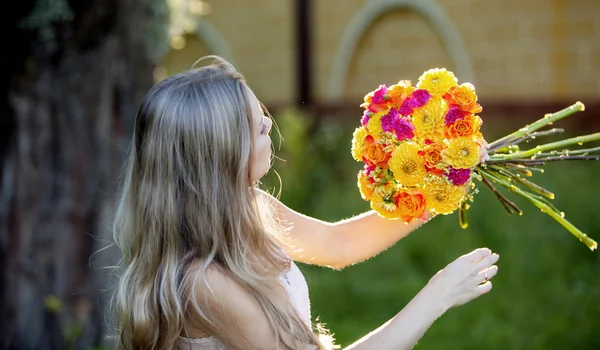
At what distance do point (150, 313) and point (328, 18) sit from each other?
23.5 ft

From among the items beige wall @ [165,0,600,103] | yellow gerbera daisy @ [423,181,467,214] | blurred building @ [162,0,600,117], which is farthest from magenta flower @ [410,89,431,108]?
beige wall @ [165,0,600,103]

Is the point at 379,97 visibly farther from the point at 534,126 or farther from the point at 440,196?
the point at 534,126

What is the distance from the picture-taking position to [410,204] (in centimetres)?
244

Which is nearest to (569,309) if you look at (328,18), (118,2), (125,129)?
(125,129)

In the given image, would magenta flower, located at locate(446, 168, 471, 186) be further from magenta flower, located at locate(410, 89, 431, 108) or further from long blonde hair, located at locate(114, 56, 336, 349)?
long blonde hair, located at locate(114, 56, 336, 349)

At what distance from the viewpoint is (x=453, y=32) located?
770 centimetres

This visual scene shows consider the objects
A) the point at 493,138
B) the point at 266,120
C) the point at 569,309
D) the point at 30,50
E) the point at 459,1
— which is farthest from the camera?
the point at 459,1

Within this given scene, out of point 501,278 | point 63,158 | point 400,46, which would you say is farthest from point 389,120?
point 400,46

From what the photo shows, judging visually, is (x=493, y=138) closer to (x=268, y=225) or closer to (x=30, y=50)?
(x=30, y=50)

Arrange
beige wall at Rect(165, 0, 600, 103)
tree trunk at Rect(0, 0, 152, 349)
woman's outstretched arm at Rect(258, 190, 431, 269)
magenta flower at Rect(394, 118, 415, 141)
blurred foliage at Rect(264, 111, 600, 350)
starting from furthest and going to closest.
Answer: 1. beige wall at Rect(165, 0, 600, 103)
2. blurred foliage at Rect(264, 111, 600, 350)
3. tree trunk at Rect(0, 0, 152, 349)
4. woman's outstretched arm at Rect(258, 190, 431, 269)
5. magenta flower at Rect(394, 118, 415, 141)

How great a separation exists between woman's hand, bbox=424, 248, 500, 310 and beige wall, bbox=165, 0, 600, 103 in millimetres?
4211

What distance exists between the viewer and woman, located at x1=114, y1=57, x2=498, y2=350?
223cm

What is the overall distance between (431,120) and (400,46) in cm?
603

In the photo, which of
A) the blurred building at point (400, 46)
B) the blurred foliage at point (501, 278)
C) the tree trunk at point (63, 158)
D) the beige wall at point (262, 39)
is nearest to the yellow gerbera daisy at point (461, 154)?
the tree trunk at point (63, 158)
